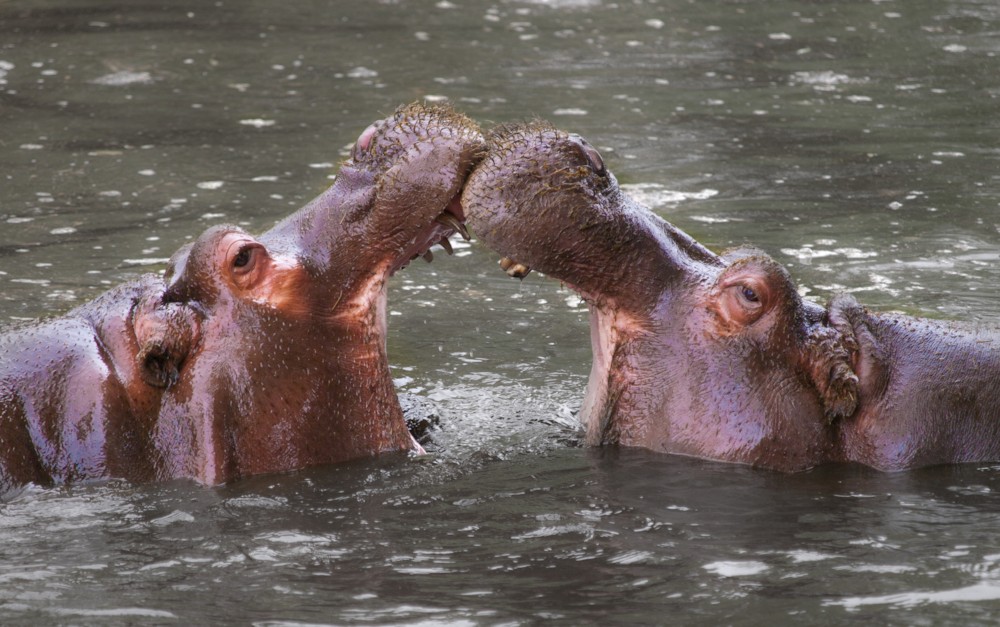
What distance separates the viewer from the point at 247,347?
560 centimetres

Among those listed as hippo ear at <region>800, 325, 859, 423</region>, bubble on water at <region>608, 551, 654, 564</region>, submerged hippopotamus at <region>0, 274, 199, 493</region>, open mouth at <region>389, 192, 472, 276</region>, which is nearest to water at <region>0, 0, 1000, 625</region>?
bubble on water at <region>608, 551, 654, 564</region>

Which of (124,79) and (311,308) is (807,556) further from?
(124,79)

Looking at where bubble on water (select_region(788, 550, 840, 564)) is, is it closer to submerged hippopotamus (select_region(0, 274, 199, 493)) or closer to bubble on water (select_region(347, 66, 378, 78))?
submerged hippopotamus (select_region(0, 274, 199, 493))

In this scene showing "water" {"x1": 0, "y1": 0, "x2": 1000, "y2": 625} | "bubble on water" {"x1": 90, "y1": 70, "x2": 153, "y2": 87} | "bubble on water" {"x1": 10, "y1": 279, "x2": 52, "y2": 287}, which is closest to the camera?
"water" {"x1": 0, "y1": 0, "x2": 1000, "y2": 625}

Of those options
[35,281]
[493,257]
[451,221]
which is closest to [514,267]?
[451,221]

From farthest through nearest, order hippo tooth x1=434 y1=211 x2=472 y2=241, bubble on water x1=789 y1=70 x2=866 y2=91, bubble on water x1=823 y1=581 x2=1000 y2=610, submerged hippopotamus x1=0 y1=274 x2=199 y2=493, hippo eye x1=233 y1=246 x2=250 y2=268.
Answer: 1. bubble on water x1=789 y1=70 x2=866 y2=91
2. hippo tooth x1=434 y1=211 x2=472 y2=241
3. hippo eye x1=233 y1=246 x2=250 y2=268
4. submerged hippopotamus x1=0 y1=274 x2=199 y2=493
5. bubble on water x1=823 y1=581 x2=1000 y2=610

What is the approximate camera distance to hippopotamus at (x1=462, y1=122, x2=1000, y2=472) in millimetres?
5672

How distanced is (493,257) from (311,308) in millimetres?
4335

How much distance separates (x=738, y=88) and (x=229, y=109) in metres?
5.00

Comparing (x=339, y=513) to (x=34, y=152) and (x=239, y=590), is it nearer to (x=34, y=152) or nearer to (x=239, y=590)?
(x=239, y=590)

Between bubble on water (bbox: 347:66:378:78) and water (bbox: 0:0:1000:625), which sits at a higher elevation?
bubble on water (bbox: 347:66:378:78)

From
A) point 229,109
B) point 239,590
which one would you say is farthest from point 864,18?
point 239,590

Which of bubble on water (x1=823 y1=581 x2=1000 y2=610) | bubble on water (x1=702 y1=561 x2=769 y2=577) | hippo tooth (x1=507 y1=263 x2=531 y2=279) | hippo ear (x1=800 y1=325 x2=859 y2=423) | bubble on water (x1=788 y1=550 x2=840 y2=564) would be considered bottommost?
bubble on water (x1=788 y1=550 x2=840 y2=564)

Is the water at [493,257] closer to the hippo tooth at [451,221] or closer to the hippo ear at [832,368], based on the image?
the hippo ear at [832,368]
